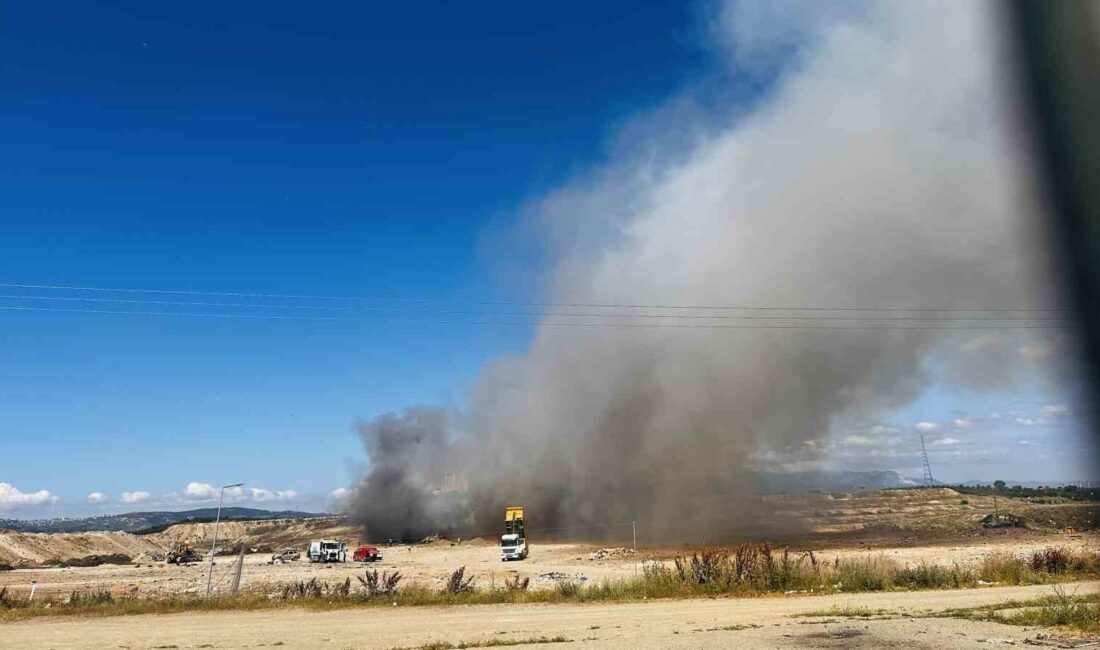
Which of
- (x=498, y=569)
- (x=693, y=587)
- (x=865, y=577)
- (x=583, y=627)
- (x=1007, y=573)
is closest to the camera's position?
(x=583, y=627)

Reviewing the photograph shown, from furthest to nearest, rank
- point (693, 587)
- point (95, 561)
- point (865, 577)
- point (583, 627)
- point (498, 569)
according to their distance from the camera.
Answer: point (95, 561) < point (498, 569) < point (693, 587) < point (865, 577) < point (583, 627)

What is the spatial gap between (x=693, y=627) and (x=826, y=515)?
380 ft

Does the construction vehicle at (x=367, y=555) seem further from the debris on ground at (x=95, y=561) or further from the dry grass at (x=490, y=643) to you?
the dry grass at (x=490, y=643)

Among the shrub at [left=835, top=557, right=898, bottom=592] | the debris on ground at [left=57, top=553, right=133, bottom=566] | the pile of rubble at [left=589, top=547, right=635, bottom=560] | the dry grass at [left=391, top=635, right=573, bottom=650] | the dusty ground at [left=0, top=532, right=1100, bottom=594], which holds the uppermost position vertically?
the dry grass at [left=391, top=635, right=573, bottom=650]

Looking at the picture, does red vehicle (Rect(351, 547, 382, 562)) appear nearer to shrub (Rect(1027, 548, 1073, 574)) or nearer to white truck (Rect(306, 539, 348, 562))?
white truck (Rect(306, 539, 348, 562))

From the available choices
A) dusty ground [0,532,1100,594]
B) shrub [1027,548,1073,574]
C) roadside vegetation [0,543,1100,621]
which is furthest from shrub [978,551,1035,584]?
dusty ground [0,532,1100,594]

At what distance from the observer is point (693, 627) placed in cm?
2136

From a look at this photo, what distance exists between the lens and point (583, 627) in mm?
22406

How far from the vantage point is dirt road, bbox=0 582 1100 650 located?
18.6m

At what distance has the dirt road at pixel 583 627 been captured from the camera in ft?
61.0

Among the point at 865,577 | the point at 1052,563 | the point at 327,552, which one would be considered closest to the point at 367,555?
the point at 327,552

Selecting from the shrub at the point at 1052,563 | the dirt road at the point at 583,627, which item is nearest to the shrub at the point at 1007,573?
the shrub at the point at 1052,563

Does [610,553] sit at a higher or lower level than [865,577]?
lower

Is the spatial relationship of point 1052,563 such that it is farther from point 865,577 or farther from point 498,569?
point 498,569
